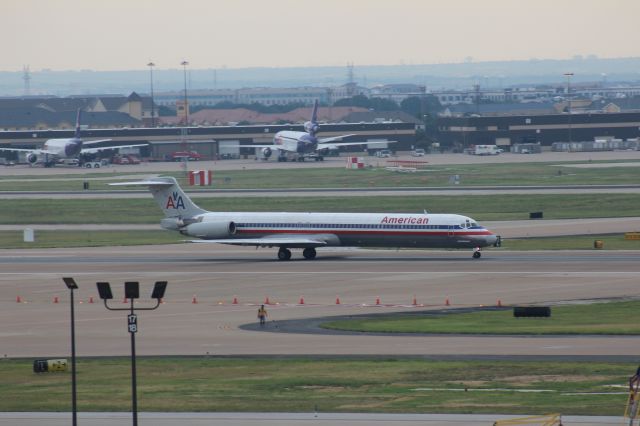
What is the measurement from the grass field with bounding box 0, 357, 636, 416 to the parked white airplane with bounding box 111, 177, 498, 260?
33.5 m

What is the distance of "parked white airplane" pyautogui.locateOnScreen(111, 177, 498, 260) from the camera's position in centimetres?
7975

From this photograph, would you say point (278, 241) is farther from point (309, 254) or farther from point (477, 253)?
point (477, 253)

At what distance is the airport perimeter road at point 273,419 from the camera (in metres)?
34.5

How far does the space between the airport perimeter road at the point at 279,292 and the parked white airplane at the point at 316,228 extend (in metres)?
1.40

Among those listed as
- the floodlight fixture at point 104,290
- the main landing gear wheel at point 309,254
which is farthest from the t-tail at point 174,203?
the floodlight fixture at point 104,290

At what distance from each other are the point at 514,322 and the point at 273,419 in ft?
73.7

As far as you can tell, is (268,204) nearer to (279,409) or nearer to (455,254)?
(455,254)

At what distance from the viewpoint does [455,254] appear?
8438 centimetres

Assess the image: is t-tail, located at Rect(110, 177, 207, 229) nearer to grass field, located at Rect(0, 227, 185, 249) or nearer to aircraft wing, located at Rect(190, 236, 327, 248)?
aircraft wing, located at Rect(190, 236, 327, 248)

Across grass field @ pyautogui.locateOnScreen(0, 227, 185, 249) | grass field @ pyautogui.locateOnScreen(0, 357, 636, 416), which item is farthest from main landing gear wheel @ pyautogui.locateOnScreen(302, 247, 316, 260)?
grass field @ pyautogui.locateOnScreen(0, 357, 636, 416)

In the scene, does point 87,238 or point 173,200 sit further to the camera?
point 87,238

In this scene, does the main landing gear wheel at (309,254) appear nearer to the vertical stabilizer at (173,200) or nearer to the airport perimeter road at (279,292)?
the airport perimeter road at (279,292)

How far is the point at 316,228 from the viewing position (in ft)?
272

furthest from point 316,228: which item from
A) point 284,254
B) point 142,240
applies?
point 142,240
